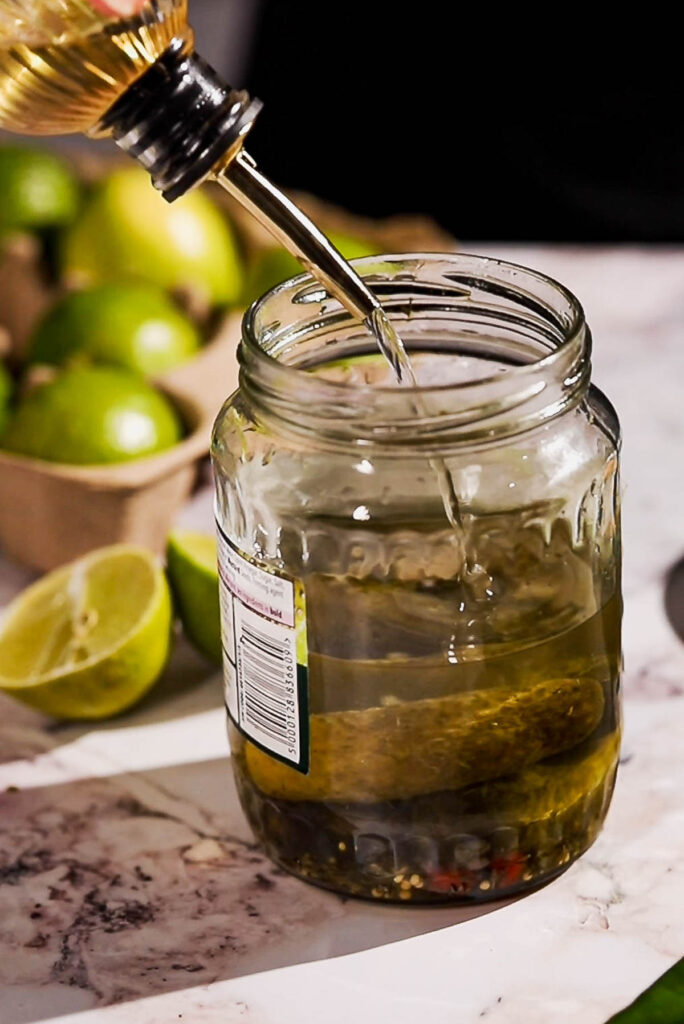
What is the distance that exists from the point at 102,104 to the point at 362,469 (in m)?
0.21

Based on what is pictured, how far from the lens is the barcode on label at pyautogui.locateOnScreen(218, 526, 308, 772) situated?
0.69 meters

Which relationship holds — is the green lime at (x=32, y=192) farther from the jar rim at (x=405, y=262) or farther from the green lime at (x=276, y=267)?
the jar rim at (x=405, y=262)

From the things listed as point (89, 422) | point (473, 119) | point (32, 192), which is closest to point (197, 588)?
point (89, 422)

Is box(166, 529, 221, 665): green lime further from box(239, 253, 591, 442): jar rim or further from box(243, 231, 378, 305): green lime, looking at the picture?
box(243, 231, 378, 305): green lime

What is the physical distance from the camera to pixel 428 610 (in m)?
0.69

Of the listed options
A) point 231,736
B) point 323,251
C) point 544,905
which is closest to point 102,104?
point 323,251

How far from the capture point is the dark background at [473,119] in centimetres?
169

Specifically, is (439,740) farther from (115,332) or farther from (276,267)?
(276,267)

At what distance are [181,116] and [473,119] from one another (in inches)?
51.1

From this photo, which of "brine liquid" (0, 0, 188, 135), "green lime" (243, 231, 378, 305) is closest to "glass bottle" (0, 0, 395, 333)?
"brine liquid" (0, 0, 188, 135)

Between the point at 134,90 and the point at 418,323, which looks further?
the point at 418,323

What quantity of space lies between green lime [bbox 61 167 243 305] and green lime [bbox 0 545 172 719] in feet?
1.55

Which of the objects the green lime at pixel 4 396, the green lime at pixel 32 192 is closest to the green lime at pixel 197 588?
the green lime at pixel 4 396

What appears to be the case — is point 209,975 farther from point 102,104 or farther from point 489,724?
point 102,104
